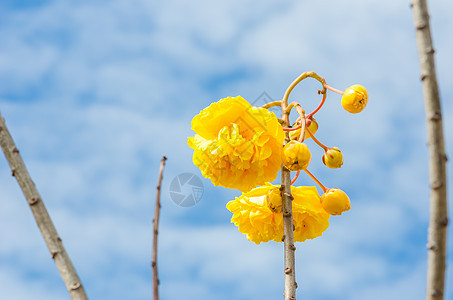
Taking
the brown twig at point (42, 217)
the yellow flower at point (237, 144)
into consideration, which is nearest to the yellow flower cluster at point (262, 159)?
the yellow flower at point (237, 144)

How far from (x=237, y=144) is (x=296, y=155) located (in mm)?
227

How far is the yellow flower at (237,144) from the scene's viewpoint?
173 centimetres

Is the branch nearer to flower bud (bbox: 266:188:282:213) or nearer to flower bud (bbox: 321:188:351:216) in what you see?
flower bud (bbox: 266:188:282:213)

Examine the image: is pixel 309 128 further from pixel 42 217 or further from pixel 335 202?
pixel 42 217

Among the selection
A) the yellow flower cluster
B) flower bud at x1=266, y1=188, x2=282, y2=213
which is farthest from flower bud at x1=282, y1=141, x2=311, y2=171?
flower bud at x1=266, y1=188, x2=282, y2=213

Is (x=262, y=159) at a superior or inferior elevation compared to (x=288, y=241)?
superior

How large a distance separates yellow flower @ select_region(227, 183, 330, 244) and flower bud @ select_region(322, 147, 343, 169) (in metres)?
0.13

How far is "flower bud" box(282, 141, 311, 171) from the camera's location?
5.30ft

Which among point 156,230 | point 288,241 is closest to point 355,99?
point 288,241

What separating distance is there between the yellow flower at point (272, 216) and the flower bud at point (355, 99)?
335 mm

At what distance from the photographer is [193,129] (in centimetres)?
185

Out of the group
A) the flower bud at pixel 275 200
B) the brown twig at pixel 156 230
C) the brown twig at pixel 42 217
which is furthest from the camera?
the flower bud at pixel 275 200

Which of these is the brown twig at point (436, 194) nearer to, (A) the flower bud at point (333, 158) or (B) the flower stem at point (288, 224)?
(B) the flower stem at point (288, 224)

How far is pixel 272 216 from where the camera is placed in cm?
188
